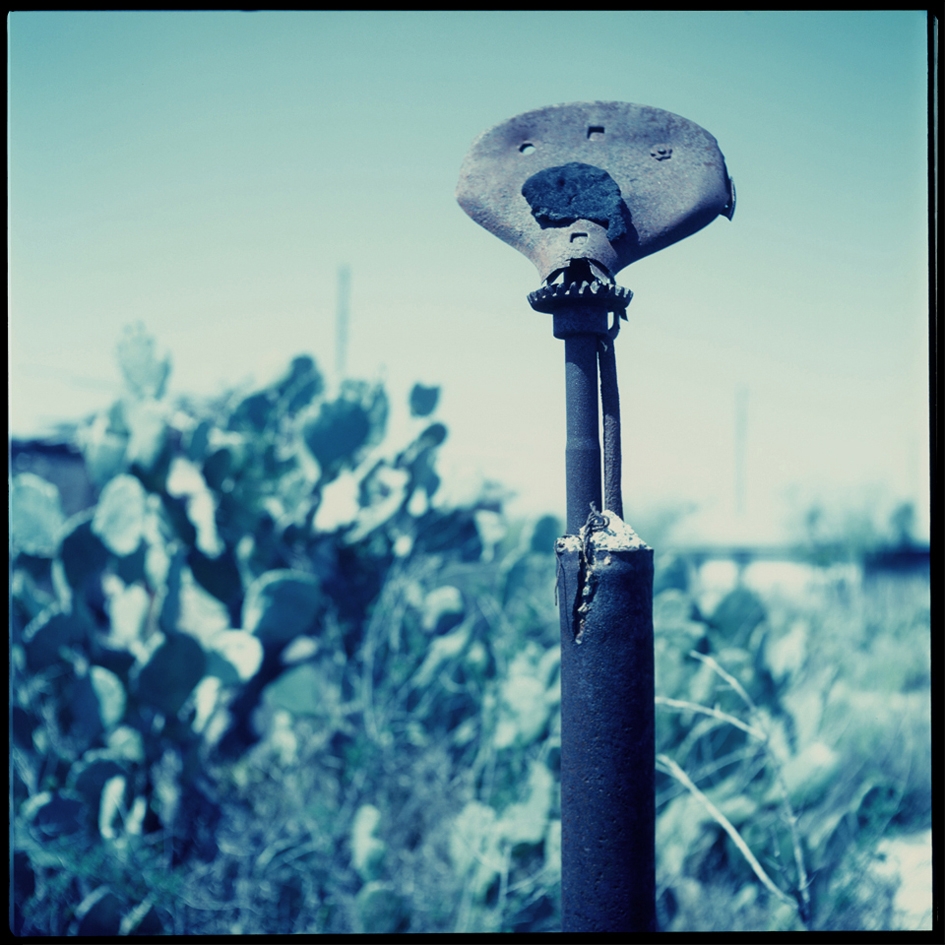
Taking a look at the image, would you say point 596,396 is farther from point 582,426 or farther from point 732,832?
point 732,832

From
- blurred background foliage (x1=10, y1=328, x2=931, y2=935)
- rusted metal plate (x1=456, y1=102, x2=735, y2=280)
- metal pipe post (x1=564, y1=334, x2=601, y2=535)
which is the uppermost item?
rusted metal plate (x1=456, y1=102, x2=735, y2=280)

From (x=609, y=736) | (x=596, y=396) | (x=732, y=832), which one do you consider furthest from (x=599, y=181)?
(x=732, y=832)

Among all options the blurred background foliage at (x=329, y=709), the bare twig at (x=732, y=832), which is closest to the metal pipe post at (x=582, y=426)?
the bare twig at (x=732, y=832)

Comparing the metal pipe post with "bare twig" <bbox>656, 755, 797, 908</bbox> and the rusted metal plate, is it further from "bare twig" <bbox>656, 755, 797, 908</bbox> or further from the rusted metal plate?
"bare twig" <bbox>656, 755, 797, 908</bbox>

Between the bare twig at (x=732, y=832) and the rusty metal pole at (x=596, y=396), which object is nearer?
the rusty metal pole at (x=596, y=396)

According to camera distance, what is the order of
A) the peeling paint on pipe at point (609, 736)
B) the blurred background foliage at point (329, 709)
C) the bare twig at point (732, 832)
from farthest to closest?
the blurred background foliage at point (329, 709)
the bare twig at point (732, 832)
the peeling paint on pipe at point (609, 736)

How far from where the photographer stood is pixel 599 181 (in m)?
1.00

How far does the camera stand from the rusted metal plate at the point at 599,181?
995 millimetres

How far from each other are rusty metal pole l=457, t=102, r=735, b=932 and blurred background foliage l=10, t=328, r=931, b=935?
4.46 feet

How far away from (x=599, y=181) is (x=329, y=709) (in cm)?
221

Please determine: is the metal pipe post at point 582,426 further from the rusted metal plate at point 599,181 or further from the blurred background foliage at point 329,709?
the blurred background foliage at point 329,709

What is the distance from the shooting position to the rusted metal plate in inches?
39.2

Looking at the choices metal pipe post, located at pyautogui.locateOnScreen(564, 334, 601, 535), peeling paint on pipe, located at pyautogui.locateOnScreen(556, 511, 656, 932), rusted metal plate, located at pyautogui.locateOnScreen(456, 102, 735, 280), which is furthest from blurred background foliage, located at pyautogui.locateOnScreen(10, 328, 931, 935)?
rusted metal plate, located at pyautogui.locateOnScreen(456, 102, 735, 280)

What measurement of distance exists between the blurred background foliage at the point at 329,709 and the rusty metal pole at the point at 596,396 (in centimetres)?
136
